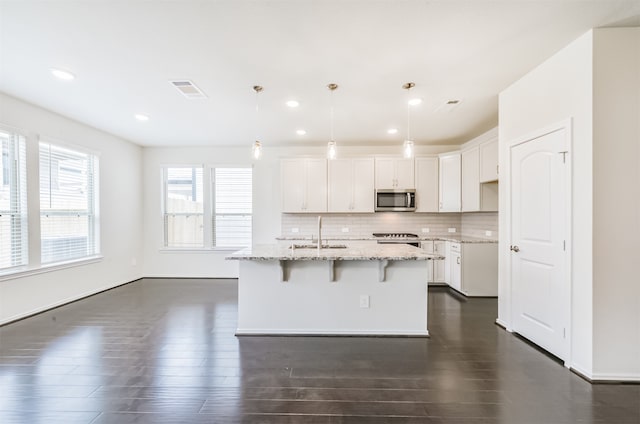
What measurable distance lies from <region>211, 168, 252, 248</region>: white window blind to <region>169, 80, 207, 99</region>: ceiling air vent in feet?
8.22

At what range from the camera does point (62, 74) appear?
2.75 m

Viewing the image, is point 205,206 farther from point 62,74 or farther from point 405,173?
point 405,173

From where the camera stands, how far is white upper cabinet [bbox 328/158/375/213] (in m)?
5.33

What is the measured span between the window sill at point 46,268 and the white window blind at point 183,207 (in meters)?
1.33

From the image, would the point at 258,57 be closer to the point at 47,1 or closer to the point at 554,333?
the point at 47,1

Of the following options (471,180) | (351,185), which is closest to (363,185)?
(351,185)

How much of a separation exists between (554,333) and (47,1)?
460cm

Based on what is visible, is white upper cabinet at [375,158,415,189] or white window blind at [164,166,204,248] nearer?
white upper cabinet at [375,158,415,189]

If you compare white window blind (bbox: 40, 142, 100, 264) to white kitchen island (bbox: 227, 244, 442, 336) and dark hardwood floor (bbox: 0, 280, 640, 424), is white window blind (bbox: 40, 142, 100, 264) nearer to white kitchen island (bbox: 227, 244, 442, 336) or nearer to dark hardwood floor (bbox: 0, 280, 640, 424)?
dark hardwood floor (bbox: 0, 280, 640, 424)

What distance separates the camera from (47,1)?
Answer: 183 centimetres

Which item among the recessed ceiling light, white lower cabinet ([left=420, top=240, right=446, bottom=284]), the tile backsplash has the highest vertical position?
the recessed ceiling light

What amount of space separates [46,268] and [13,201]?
3.09 ft

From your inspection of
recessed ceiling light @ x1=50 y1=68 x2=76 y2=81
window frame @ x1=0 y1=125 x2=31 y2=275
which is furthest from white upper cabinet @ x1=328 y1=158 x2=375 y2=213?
window frame @ x1=0 y1=125 x2=31 y2=275

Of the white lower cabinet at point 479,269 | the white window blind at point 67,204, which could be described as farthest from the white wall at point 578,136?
the white window blind at point 67,204
